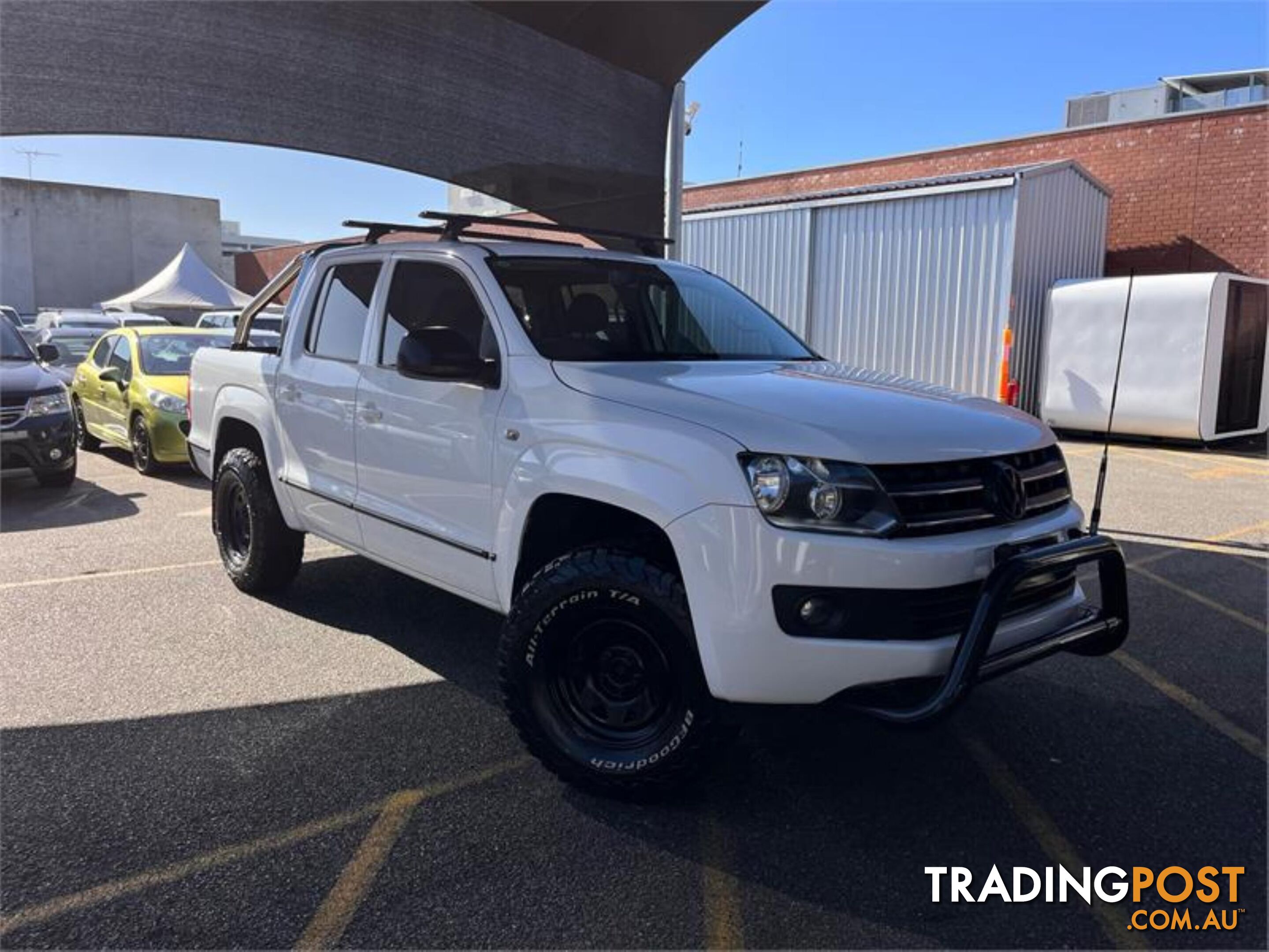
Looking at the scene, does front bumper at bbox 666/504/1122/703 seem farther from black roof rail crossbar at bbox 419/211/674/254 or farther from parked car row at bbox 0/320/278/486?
parked car row at bbox 0/320/278/486

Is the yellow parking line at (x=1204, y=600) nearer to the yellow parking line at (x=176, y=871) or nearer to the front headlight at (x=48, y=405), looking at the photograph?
the yellow parking line at (x=176, y=871)

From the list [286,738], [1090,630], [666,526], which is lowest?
[286,738]

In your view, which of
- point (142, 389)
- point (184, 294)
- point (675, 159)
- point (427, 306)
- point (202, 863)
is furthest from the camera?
point (184, 294)

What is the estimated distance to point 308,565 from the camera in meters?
6.34

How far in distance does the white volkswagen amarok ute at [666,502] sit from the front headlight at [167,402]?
5.43 meters

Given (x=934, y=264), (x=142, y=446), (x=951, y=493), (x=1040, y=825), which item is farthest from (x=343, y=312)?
(x=934, y=264)

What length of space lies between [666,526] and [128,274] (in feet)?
171

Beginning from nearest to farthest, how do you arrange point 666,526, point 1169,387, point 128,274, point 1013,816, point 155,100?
point 666,526 < point 1013,816 < point 155,100 < point 1169,387 < point 128,274

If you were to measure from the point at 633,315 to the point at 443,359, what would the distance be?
Answer: 99 centimetres

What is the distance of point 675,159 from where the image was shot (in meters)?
8.41

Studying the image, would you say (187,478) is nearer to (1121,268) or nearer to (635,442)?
(635,442)

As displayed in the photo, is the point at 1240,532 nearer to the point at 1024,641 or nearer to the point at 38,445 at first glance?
the point at 1024,641

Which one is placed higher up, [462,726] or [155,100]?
[155,100]

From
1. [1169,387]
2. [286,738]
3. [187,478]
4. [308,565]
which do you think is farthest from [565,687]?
[1169,387]
